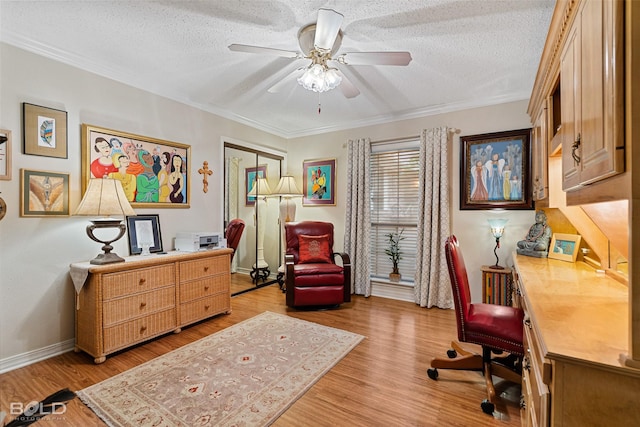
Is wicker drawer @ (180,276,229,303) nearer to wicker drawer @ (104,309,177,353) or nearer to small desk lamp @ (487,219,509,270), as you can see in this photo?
wicker drawer @ (104,309,177,353)

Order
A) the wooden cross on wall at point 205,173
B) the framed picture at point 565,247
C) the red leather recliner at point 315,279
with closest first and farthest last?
1. the framed picture at point 565,247
2. the red leather recliner at point 315,279
3. the wooden cross on wall at point 205,173

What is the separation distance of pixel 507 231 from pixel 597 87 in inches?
108

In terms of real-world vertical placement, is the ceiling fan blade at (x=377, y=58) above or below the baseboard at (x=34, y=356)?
above

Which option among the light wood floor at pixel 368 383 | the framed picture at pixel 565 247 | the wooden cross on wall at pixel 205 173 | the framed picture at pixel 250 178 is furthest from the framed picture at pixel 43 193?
the framed picture at pixel 565 247

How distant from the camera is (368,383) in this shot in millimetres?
2055

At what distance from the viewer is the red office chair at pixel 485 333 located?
1.82 meters

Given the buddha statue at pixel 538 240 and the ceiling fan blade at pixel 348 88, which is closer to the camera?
the ceiling fan blade at pixel 348 88

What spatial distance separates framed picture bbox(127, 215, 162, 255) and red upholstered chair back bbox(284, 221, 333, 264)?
160 cm

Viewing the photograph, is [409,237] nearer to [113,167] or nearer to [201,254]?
[201,254]

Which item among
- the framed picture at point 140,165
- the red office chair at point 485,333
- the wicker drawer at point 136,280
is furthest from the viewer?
the framed picture at point 140,165

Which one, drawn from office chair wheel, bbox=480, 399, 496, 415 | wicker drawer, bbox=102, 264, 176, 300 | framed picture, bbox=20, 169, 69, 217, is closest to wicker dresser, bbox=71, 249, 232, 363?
wicker drawer, bbox=102, 264, 176, 300

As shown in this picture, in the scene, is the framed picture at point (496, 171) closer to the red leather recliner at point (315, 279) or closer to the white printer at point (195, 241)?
the red leather recliner at point (315, 279)

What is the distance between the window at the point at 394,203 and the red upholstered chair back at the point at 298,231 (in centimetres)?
74

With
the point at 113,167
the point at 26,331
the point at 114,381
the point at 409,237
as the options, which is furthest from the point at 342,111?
the point at 26,331
